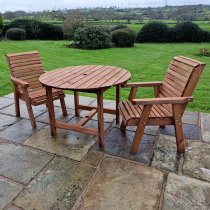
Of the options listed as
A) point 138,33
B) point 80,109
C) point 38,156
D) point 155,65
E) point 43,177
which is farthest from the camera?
point 138,33

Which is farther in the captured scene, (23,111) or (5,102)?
(5,102)

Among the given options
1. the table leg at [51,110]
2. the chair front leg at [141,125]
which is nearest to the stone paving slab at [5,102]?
the table leg at [51,110]

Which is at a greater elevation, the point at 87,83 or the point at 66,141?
the point at 87,83

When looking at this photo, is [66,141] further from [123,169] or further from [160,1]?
[160,1]

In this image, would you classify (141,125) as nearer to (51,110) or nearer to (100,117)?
(100,117)

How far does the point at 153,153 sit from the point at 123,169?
47 centimetres

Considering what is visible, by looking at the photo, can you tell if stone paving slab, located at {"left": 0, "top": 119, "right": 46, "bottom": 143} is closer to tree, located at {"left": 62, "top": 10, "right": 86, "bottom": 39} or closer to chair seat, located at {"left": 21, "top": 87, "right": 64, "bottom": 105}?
chair seat, located at {"left": 21, "top": 87, "right": 64, "bottom": 105}

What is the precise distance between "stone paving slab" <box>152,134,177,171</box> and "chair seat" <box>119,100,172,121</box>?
43cm

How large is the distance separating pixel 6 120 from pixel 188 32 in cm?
1410

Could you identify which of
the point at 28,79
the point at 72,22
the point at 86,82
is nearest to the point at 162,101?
the point at 86,82

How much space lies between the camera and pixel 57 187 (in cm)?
230

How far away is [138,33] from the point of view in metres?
15.4

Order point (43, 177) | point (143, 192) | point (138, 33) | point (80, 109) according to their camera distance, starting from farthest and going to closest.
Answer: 1. point (138, 33)
2. point (80, 109)
3. point (43, 177)
4. point (143, 192)

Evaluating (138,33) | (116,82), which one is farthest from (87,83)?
(138,33)
